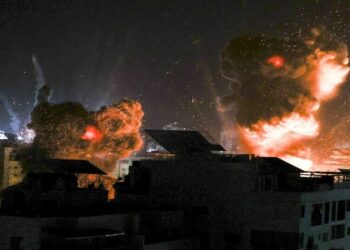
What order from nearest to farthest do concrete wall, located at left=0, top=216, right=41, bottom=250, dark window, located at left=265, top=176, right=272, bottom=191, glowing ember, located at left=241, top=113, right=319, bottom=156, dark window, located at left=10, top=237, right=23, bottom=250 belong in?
concrete wall, located at left=0, top=216, right=41, bottom=250
dark window, located at left=10, top=237, right=23, bottom=250
dark window, located at left=265, top=176, right=272, bottom=191
glowing ember, located at left=241, top=113, right=319, bottom=156

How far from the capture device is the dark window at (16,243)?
33406 mm

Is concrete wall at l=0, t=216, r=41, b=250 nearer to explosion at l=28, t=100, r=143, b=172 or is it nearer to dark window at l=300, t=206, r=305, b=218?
dark window at l=300, t=206, r=305, b=218

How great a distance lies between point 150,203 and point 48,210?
374 inches

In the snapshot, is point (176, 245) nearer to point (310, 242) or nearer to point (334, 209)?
point (310, 242)

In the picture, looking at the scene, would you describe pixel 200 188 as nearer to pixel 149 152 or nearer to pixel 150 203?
pixel 150 203

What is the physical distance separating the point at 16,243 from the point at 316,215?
1797cm

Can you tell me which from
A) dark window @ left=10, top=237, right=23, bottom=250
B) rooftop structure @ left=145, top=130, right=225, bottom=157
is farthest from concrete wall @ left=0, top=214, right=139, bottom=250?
rooftop structure @ left=145, top=130, right=225, bottom=157

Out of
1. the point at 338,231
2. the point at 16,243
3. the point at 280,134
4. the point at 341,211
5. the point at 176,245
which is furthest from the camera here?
the point at 280,134

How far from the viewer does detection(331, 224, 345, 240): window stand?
4588 centimetres

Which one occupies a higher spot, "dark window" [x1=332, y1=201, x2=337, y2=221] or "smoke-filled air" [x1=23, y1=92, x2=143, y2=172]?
"smoke-filled air" [x1=23, y1=92, x2=143, y2=172]

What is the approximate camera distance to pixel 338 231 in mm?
46531

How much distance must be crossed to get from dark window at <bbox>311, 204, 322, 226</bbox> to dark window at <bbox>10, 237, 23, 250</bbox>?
17290mm

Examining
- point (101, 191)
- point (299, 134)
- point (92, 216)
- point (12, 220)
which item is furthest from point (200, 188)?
point (299, 134)

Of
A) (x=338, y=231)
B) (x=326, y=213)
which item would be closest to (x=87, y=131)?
(x=338, y=231)
